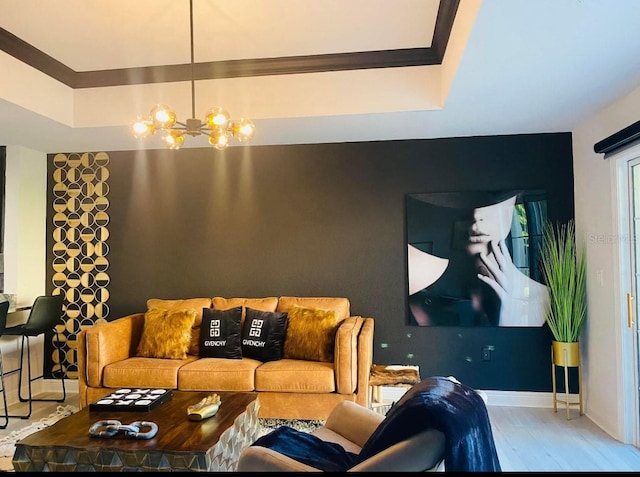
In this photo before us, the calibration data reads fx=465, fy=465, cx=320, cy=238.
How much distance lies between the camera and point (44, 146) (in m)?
4.54

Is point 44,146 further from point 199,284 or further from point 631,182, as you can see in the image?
point 631,182

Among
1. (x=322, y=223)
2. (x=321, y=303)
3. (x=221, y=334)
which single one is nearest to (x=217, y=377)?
(x=221, y=334)

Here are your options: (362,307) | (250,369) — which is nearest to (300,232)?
(362,307)

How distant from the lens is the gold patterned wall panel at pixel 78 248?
4766 millimetres

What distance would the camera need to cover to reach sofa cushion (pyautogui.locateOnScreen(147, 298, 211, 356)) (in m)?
4.09

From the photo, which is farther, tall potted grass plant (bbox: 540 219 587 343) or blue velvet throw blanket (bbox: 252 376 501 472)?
tall potted grass plant (bbox: 540 219 587 343)

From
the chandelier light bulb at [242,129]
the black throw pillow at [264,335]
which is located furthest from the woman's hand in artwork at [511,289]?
the chandelier light bulb at [242,129]

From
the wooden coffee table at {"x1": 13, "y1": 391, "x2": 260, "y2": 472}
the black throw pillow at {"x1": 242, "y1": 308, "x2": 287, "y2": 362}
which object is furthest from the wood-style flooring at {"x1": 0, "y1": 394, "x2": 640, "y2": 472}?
the black throw pillow at {"x1": 242, "y1": 308, "x2": 287, "y2": 362}

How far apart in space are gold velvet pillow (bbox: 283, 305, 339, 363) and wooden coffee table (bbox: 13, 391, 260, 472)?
1193 millimetres

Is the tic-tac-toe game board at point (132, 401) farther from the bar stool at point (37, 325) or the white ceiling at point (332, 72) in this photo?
the white ceiling at point (332, 72)

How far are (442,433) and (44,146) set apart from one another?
459 cm

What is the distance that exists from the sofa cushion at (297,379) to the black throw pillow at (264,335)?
0.78 feet

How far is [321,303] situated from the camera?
165 inches

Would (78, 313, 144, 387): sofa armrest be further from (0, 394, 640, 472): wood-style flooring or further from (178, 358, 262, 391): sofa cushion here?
(0, 394, 640, 472): wood-style flooring
